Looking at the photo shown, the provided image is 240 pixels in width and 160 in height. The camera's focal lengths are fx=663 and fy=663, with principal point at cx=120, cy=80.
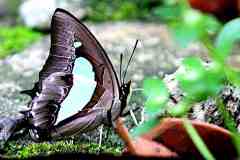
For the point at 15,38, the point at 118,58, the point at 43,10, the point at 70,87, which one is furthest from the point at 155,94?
the point at 43,10

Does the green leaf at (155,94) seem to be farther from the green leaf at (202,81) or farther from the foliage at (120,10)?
the foliage at (120,10)

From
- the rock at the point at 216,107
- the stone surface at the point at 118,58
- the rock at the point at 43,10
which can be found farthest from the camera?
the rock at the point at 43,10

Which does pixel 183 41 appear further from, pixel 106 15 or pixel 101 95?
pixel 106 15

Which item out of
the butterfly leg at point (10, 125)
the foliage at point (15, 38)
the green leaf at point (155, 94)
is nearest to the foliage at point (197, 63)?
the green leaf at point (155, 94)

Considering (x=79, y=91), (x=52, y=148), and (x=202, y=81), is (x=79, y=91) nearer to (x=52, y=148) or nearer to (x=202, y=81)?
(x=52, y=148)

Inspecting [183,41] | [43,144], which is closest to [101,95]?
[43,144]

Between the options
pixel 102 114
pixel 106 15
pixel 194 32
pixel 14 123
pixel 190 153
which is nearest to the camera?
pixel 194 32
